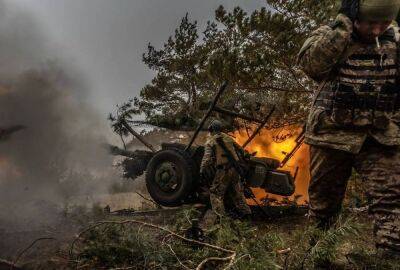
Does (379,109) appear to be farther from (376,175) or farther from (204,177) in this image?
(204,177)

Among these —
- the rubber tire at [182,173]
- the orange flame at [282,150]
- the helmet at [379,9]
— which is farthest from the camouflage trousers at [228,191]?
the helmet at [379,9]

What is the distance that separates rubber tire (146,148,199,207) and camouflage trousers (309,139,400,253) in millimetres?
5236

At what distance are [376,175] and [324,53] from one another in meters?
0.91

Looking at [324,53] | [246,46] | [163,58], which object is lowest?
[324,53]

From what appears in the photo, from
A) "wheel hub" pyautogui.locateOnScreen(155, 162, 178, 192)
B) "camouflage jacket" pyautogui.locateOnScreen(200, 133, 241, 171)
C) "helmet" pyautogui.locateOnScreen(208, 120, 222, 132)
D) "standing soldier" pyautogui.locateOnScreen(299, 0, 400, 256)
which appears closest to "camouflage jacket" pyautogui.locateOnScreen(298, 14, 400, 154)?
"standing soldier" pyautogui.locateOnScreen(299, 0, 400, 256)

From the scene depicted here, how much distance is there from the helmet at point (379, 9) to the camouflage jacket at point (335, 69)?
0.14 metres

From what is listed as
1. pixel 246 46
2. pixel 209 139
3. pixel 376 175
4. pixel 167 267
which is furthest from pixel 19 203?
pixel 376 175

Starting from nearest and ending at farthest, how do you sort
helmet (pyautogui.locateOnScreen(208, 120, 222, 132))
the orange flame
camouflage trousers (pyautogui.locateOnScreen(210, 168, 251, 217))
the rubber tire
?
camouflage trousers (pyautogui.locateOnScreen(210, 168, 251, 217)) < helmet (pyautogui.locateOnScreen(208, 120, 222, 132)) < the rubber tire < the orange flame

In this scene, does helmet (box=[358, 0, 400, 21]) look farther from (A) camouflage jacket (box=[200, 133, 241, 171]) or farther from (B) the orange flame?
(B) the orange flame

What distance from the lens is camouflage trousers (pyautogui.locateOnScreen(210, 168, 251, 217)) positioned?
313 inches

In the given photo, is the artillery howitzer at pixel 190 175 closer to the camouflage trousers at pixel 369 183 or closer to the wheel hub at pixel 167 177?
the wheel hub at pixel 167 177

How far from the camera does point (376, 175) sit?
3.03m

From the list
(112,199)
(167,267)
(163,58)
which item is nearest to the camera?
(167,267)

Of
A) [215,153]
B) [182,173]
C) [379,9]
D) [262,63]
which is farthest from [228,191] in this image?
[379,9]
